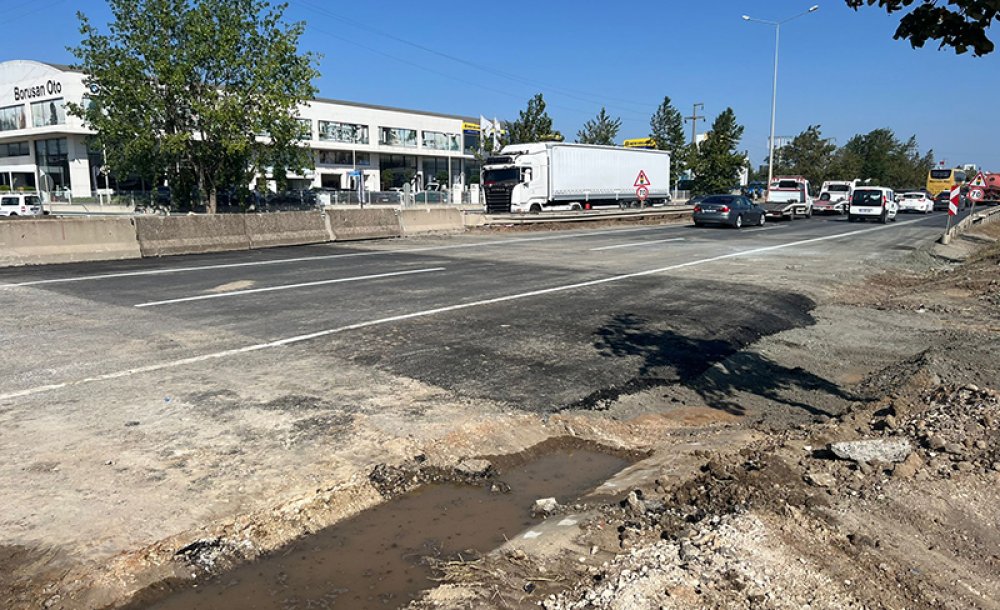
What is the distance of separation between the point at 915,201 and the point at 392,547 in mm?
56118

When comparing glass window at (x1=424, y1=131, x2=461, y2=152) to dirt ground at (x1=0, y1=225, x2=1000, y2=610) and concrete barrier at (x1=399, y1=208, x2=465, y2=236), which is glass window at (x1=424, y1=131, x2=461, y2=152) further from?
dirt ground at (x1=0, y1=225, x2=1000, y2=610)

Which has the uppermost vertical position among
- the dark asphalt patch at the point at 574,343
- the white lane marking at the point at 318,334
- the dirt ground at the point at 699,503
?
the white lane marking at the point at 318,334

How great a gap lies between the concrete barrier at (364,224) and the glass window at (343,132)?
172ft

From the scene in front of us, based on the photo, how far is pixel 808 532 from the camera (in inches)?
145

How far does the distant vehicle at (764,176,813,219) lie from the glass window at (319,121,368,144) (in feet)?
160

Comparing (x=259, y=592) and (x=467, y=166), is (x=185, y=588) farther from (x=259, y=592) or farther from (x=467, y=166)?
(x=467, y=166)

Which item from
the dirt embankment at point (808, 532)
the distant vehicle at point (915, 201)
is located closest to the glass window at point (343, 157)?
the distant vehicle at point (915, 201)

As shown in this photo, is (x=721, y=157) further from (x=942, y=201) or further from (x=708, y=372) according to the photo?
(x=708, y=372)

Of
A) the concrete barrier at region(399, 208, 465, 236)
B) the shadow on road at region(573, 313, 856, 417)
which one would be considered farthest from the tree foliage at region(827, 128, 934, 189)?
the shadow on road at region(573, 313, 856, 417)

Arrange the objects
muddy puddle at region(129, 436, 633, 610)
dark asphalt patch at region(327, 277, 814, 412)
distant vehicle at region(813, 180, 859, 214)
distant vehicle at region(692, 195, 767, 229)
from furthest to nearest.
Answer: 1. distant vehicle at region(813, 180, 859, 214)
2. distant vehicle at region(692, 195, 767, 229)
3. dark asphalt patch at region(327, 277, 814, 412)
4. muddy puddle at region(129, 436, 633, 610)

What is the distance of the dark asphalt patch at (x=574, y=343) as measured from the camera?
21.7 ft

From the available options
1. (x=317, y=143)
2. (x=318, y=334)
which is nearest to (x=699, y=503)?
(x=318, y=334)

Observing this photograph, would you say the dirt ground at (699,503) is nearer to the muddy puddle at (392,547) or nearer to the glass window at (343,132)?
the muddy puddle at (392,547)

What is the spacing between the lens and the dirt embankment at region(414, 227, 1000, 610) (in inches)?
124
